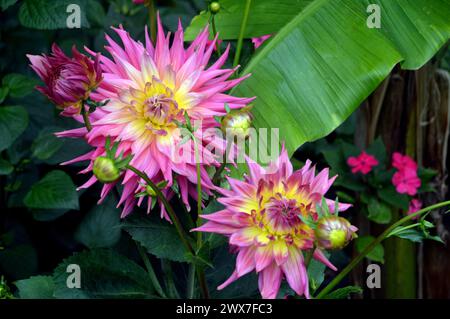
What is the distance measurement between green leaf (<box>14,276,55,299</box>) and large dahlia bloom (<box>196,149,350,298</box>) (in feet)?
1.17


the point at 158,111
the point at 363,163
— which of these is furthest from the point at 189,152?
the point at 363,163

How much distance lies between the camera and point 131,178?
806 millimetres

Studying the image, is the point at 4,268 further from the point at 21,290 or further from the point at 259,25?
the point at 259,25

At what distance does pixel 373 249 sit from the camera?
145 centimetres

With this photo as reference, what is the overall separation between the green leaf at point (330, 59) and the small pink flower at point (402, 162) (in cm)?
40

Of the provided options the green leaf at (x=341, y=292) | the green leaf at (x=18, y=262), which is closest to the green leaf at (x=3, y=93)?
the green leaf at (x=18, y=262)

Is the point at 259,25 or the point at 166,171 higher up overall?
the point at 259,25

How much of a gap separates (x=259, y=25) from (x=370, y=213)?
54cm

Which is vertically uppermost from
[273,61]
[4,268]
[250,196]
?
[273,61]

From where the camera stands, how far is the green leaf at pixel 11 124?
3.99 ft

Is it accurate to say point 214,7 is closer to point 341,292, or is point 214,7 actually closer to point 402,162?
point 341,292

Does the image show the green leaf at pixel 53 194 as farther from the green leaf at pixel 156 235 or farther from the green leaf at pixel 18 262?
the green leaf at pixel 156 235
